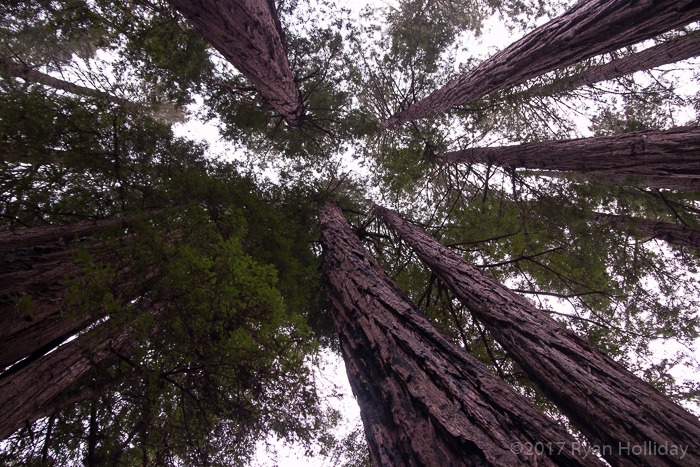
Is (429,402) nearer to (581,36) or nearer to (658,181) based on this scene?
(581,36)

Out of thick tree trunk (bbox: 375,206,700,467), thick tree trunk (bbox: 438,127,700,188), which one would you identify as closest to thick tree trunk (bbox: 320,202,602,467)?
thick tree trunk (bbox: 375,206,700,467)

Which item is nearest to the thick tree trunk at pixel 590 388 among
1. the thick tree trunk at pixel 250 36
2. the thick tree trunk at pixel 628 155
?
the thick tree trunk at pixel 628 155

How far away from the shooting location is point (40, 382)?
114 inches

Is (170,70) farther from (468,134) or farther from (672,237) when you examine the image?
(672,237)

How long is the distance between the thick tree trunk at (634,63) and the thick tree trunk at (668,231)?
302 cm

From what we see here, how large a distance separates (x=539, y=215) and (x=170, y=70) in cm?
844

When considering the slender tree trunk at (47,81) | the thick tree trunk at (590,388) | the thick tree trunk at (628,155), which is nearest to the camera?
the thick tree trunk at (590,388)

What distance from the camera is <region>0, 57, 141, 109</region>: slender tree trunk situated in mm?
4664

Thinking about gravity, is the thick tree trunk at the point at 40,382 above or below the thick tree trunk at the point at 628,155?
below

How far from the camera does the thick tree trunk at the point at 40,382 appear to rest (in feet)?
8.17

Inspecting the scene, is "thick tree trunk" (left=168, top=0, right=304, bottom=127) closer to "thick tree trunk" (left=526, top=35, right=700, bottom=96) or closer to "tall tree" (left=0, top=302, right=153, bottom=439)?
"tall tree" (left=0, top=302, right=153, bottom=439)

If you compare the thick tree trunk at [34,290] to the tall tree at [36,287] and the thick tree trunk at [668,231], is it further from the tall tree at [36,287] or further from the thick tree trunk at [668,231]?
the thick tree trunk at [668,231]

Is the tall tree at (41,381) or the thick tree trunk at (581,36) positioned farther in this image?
the thick tree trunk at (581,36)

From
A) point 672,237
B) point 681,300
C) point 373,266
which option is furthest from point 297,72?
point 681,300
